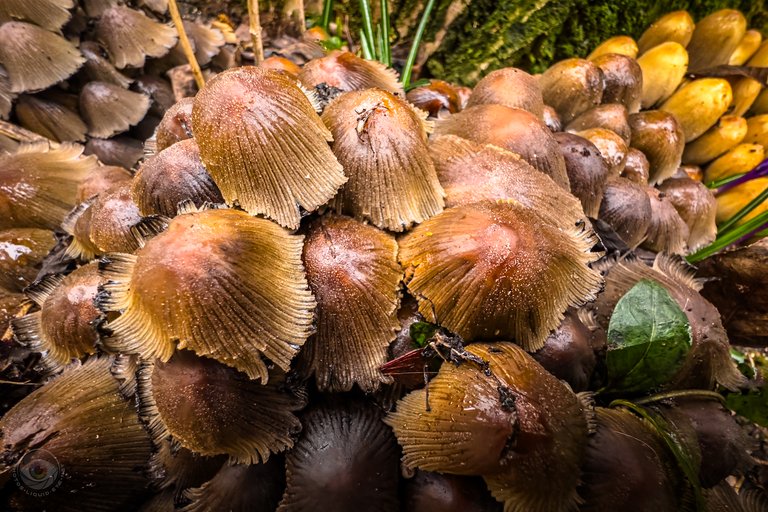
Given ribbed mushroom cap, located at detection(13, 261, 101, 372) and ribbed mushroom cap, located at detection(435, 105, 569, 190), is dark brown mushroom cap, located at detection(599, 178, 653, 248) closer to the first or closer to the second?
ribbed mushroom cap, located at detection(435, 105, 569, 190)

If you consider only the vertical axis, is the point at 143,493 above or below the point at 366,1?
below

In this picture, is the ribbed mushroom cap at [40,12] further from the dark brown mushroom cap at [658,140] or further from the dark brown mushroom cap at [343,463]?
the dark brown mushroom cap at [658,140]

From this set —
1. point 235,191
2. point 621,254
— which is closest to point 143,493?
point 235,191

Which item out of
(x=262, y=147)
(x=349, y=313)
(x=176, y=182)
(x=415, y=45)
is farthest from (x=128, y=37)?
(x=349, y=313)

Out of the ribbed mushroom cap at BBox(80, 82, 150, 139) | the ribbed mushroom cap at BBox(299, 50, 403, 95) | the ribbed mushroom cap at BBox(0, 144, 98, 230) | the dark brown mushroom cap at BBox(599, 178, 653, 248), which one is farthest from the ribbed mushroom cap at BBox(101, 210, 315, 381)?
the ribbed mushroom cap at BBox(80, 82, 150, 139)

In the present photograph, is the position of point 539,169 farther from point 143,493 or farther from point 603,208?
point 143,493

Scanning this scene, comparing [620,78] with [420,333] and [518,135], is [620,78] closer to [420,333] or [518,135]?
[518,135]
